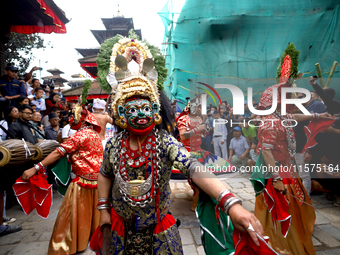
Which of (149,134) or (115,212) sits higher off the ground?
(149,134)

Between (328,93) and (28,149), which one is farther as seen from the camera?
(328,93)

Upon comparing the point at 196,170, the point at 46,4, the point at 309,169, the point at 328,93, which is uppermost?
the point at 46,4

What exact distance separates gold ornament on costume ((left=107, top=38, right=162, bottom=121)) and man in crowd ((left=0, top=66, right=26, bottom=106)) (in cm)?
543

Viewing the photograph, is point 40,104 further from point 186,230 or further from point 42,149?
point 186,230

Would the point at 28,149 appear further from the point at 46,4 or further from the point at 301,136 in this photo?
the point at 301,136

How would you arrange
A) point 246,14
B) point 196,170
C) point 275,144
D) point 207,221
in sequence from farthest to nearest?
point 246,14 → point 275,144 → point 207,221 → point 196,170

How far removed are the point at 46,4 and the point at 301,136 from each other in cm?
640

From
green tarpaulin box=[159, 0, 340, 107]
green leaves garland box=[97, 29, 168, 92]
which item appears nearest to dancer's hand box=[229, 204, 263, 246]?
green leaves garland box=[97, 29, 168, 92]

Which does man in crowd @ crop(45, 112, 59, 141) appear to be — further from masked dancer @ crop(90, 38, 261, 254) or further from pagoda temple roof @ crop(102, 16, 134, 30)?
pagoda temple roof @ crop(102, 16, 134, 30)

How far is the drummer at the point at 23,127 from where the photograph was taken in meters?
4.26

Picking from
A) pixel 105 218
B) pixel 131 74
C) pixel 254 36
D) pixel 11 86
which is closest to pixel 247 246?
pixel 105 218

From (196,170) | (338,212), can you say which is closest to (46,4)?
(196,170)

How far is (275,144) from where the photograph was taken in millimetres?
2717

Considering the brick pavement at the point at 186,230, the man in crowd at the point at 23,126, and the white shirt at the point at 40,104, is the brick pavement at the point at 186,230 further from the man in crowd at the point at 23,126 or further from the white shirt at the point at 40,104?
the white shirt at the point at 40,104
